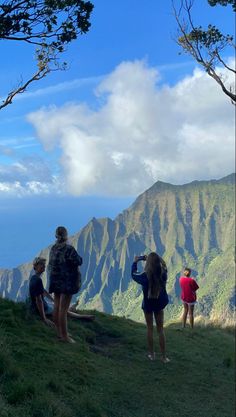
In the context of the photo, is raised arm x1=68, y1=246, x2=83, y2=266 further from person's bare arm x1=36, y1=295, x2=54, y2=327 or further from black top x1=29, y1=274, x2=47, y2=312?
person's bare arm x1=36, y1=295, x2=54, y2=327

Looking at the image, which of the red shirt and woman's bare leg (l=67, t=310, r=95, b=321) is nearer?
woman's bare leg (l=67, t=310, r=95, b=321)

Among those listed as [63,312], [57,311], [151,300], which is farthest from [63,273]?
[151,300]

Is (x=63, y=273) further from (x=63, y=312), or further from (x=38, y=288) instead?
(x=38, y=288)

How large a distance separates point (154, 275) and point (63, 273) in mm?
2334

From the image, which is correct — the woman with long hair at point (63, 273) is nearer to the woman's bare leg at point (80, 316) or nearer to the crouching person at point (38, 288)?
the crouching person at point (38, 288)

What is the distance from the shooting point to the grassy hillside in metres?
7.23

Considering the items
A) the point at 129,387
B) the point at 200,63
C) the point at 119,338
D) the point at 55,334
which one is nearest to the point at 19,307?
the point at 55,334

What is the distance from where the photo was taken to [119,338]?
553 inches

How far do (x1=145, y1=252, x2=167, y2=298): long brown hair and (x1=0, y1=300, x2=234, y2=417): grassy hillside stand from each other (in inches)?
72.0

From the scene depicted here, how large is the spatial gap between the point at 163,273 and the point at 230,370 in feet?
13.1

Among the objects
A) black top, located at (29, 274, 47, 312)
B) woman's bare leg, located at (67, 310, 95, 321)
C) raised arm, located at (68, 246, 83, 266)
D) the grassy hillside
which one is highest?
raised arm, located at (68, 246, 83, 266)

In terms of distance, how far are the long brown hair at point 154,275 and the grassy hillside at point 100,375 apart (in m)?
1.83

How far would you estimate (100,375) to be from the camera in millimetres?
9562

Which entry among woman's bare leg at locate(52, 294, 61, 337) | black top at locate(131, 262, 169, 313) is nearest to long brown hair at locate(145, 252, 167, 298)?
black top at locate(131, 262, 169, 313)
